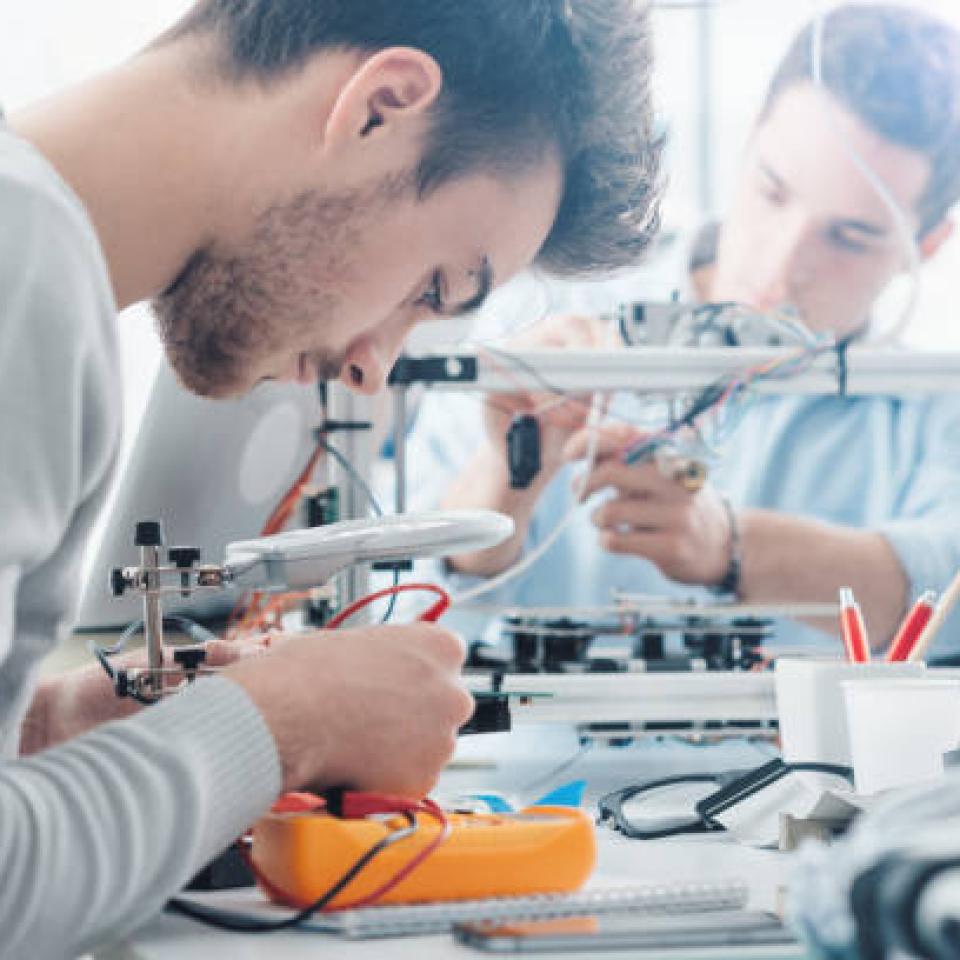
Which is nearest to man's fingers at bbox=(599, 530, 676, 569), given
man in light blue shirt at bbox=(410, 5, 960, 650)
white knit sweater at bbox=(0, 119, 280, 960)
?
man in light blue shirt at bbox=(410, 5, 960, 650)

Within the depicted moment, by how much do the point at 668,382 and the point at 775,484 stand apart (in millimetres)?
1260

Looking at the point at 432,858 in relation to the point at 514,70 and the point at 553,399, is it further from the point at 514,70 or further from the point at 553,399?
the point at 553,399

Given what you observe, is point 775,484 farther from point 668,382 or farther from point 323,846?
point 323,846

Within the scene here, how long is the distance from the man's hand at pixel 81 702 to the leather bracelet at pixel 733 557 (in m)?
1.07

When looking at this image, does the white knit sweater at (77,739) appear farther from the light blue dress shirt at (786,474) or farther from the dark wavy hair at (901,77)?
the dark wavy hair at (901,77)

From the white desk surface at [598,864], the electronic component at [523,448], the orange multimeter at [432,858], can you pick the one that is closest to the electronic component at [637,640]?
the white desk surface at [598,864]

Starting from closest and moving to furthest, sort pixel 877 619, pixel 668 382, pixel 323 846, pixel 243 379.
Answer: pixel 323 846 < pixel 243 379 < pixel 668 382 < pixel 877 619

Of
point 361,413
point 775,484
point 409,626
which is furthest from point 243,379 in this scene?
point 775,484

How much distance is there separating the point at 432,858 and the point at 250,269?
416mm

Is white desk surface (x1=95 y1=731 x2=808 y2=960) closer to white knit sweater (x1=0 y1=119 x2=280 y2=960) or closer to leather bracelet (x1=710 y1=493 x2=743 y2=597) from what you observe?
white knit sweater (x1=0 y1=119 x2=280 y2=960)

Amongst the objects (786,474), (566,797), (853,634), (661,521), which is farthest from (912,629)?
(786,474)

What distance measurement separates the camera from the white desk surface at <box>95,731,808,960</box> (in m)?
0.58

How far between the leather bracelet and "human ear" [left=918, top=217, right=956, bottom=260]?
3.43ft

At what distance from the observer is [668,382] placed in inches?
51.9
